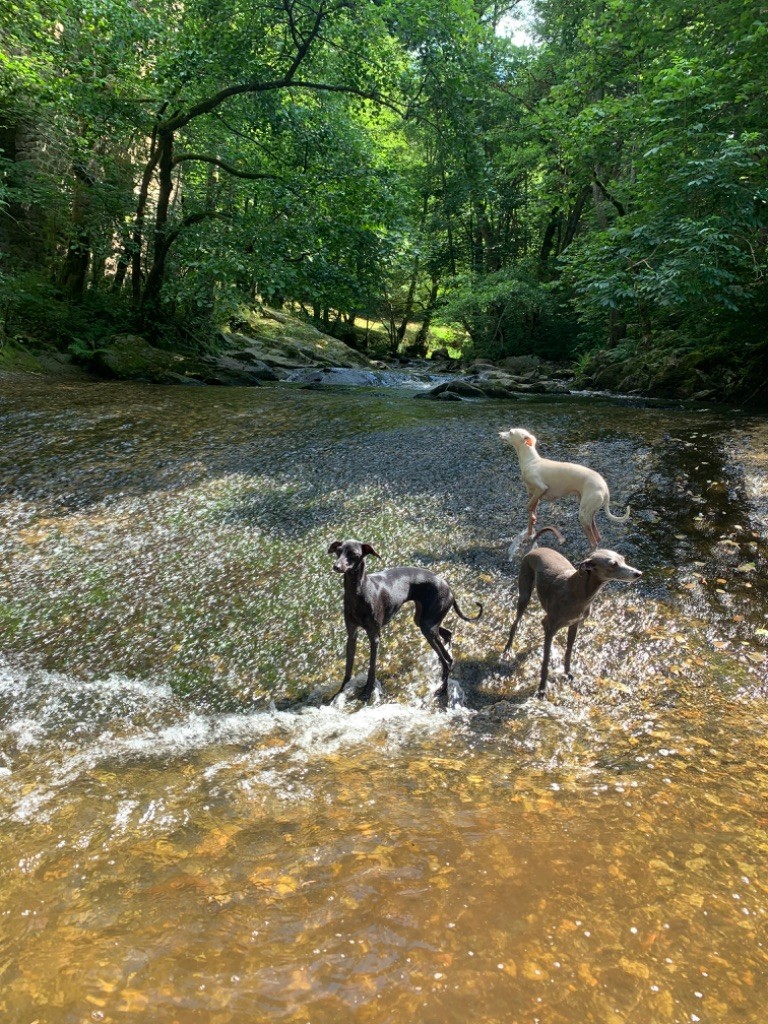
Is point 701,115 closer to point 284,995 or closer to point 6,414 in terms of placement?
point 6,414

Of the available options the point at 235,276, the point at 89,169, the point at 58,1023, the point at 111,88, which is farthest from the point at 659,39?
the point at 58,1023

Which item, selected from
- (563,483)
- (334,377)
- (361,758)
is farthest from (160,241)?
(361,758)

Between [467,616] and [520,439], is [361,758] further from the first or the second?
[520,439]

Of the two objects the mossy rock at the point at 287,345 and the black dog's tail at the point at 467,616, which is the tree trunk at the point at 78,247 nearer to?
the mossy rock at the point at 287,345

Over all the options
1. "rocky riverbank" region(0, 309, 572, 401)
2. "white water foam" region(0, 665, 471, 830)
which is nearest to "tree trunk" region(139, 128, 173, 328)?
"rocky riverbank" region(0, 309, 572, 401)

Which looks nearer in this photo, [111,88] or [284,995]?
[284,995]

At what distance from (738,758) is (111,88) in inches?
685

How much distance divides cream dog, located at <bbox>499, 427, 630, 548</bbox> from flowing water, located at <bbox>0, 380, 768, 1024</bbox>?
647 millimetres

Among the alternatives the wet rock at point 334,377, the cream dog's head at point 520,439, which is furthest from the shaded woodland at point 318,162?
the cream dog's head at point 520,439

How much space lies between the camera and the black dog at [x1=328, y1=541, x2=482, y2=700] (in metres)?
4.03

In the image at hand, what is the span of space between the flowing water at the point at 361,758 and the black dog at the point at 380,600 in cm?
25

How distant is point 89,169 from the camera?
1559 centimetres

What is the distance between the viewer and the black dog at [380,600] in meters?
4.03

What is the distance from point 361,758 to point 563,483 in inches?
132
